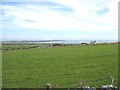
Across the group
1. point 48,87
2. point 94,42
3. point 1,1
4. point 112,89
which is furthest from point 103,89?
point 94,42

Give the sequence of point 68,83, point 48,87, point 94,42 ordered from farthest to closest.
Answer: point 94,42
point 68,83
point 48,87

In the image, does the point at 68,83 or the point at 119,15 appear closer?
the point at 119,15

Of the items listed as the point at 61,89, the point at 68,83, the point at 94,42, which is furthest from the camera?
the point at 94,42

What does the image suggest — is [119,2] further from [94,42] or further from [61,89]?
[94,42]

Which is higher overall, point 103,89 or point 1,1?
point 1,1

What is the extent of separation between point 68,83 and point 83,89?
4870mm

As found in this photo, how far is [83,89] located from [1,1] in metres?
4.37

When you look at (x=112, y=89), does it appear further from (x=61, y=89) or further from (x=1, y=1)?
(x=1, y=1)

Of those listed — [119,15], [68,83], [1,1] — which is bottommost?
[68,83]

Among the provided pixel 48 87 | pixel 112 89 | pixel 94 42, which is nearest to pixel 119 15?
pixel 112 89

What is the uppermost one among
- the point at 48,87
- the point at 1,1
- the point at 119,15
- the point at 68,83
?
the point at 1,1

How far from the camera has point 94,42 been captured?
219 feet

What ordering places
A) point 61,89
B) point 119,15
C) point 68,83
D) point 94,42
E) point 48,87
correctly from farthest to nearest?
point 94,42
point 68,83
point 61,89
point 119,15
point 48,87

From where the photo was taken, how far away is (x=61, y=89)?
9406mm
